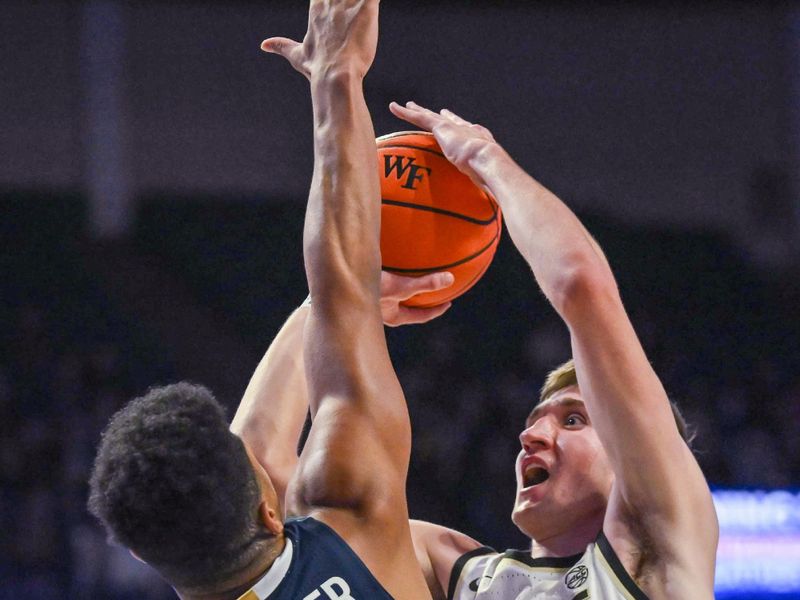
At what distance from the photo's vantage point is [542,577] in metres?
2.66

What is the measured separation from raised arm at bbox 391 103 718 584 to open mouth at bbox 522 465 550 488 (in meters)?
0.38

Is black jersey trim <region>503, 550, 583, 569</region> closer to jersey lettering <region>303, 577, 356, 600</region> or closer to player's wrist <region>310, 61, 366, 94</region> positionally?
jersey lettering <region>303, 577, 356, 600</region>

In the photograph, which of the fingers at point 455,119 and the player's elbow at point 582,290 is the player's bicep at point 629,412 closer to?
the player's elbow at point 582,290

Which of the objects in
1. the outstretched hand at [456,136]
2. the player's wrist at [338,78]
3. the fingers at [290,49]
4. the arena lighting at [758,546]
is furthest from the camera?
the arena lighting at [758,546]

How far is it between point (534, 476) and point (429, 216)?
69 centimetres

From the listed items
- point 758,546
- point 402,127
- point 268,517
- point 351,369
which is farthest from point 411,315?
point 402,127

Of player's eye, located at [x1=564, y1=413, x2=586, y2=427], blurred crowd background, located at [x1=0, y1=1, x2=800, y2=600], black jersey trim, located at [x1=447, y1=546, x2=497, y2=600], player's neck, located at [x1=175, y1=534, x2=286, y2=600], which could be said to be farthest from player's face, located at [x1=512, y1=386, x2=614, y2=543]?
blurred crowd background, located at [x1=0, y1=1, x2=800, y2=600]

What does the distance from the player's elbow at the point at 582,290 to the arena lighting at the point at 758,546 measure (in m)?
5.74

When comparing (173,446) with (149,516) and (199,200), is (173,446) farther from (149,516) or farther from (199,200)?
(199,200)

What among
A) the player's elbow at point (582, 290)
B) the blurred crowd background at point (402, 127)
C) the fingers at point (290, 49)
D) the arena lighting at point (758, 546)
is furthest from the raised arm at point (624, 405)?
the blurred crowd background at point (402, 127)

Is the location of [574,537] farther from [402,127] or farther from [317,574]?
[402,127]

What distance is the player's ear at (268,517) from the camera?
190 centimetres

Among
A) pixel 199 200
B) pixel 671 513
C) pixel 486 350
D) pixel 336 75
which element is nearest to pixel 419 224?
pixel 336 75

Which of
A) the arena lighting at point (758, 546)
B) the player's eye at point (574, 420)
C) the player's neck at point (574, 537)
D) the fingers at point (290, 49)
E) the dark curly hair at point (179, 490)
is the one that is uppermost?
the fingers at point (290, 49)
